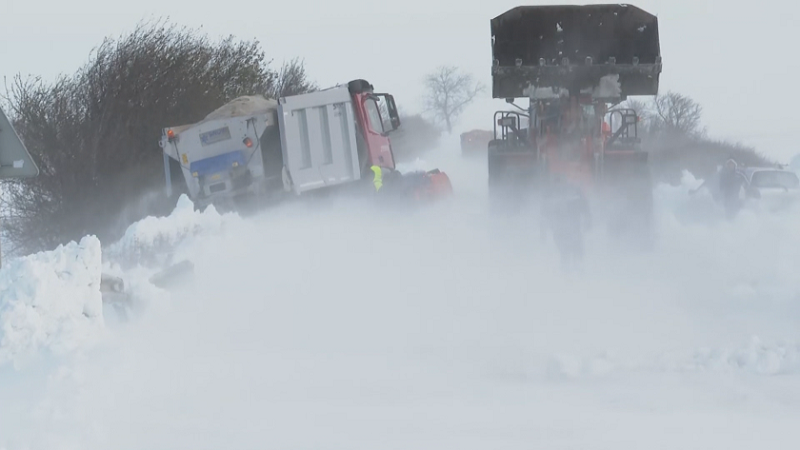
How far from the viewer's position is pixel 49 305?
28.4ft

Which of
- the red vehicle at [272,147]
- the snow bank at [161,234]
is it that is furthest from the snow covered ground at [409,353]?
the red vehicle at [272,147]

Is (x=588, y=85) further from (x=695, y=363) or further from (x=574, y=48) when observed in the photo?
(x=695, y=363)

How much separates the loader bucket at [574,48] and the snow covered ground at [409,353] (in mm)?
2622

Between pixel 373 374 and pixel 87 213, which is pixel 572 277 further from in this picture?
pixel 87 213

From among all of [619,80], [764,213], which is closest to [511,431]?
[619,80]

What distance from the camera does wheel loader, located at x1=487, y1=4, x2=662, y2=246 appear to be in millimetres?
16234

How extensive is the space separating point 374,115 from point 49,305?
12.4 metres

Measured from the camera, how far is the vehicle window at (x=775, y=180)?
23531mm

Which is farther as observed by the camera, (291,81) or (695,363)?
(291,81)

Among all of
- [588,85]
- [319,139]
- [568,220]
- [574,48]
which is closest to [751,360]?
[568,220]

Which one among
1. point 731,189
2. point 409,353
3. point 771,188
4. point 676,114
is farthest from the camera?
point 676,114

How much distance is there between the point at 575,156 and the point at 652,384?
8.79 meters

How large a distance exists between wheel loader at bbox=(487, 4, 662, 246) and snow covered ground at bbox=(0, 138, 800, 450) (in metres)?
1.54

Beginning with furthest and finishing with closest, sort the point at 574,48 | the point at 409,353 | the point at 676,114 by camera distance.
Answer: the point at 676,114
the point at 574,48
the point at 409,353
